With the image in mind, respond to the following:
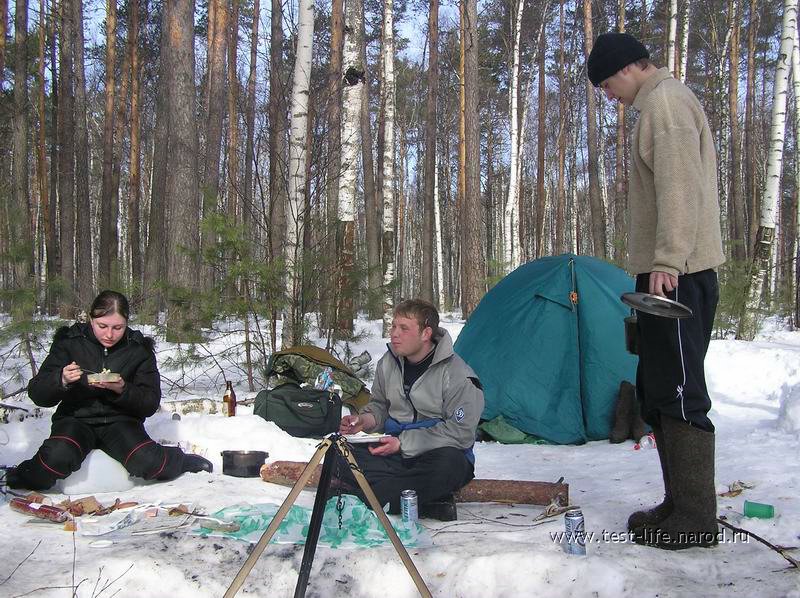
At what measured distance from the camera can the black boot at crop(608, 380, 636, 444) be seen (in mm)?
5598

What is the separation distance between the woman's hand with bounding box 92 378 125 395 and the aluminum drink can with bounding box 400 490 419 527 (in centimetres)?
188

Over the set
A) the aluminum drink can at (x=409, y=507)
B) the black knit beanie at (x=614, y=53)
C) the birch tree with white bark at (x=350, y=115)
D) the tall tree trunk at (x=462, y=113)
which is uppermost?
the tall tree trunk at (x=462, y=113)

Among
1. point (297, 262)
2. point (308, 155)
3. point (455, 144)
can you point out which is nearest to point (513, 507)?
point (297, 262)

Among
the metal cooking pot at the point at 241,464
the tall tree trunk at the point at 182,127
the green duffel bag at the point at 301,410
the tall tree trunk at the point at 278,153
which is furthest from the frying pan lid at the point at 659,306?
the tall tree trunk at the point at 182,127

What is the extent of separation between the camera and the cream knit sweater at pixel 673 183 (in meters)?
2.76

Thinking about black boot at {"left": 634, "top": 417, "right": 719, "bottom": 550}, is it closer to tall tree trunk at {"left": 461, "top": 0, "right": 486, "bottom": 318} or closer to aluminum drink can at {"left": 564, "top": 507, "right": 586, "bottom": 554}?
aluminum drink can at {"left": 564, "top": 507, "right": 586, "bottom": 554}

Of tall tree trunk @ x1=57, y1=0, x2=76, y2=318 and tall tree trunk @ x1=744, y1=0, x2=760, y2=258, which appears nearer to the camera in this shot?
tall tree trunk @ x1=57, y1=0, x2=76, y2=318

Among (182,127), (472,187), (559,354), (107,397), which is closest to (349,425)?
(107,397)

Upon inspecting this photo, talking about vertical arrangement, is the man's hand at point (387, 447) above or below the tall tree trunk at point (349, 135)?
below

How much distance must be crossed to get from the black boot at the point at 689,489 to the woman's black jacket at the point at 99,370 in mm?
3066

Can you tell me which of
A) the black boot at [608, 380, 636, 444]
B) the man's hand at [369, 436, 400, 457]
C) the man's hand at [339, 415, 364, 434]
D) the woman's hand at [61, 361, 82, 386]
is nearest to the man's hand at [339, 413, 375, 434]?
the man's hand at [339, 415, 364, 434]

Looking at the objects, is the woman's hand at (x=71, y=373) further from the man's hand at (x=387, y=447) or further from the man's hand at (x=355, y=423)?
the man's hand at (x=387, y=447)

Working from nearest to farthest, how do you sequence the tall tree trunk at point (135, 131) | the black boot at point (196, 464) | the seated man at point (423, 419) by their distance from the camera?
the seated man at point (423, 419), the black boot at point (196, 464), the tall tree trunk at point (135, 131)

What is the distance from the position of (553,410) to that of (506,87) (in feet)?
77.6
